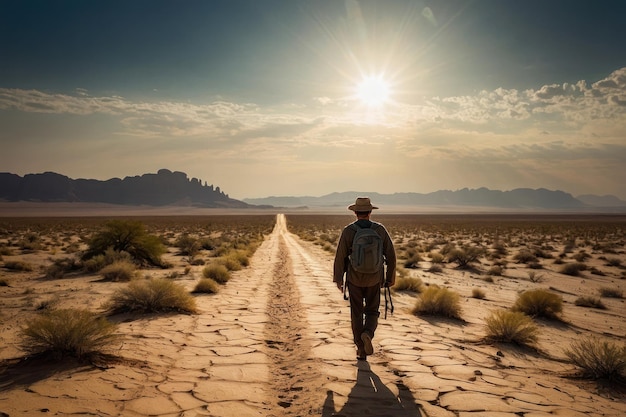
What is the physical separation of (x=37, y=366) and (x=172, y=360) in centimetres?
147

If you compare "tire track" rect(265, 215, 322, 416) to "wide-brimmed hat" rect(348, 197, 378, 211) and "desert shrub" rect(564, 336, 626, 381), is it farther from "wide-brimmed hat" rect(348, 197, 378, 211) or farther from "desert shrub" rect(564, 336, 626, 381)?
"desert shrub" rect(564, 336, 626, 381)

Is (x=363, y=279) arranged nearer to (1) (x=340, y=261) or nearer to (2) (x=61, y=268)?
(1) (x=340, y=261)

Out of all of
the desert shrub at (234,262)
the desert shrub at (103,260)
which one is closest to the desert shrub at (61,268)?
the desert shrub at (103,260)

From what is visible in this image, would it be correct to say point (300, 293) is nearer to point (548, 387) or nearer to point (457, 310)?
point (457, 310)

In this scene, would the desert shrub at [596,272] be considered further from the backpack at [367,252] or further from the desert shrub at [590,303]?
the backpack at [367,252]

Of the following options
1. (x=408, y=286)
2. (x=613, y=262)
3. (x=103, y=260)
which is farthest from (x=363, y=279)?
(x=613, y=262)

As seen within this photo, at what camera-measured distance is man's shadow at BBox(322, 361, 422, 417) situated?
3.73 meters

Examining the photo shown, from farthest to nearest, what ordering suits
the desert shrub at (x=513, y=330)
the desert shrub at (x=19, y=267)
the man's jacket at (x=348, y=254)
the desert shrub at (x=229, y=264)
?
the desert shrub at (x=229, y=264)
the desert shrub at (x=19, y=267)
the desert shrub at (x=513, y=330)
the man's jacket at (x=348, y=254)

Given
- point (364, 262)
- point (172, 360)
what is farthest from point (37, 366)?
point (364, 262)

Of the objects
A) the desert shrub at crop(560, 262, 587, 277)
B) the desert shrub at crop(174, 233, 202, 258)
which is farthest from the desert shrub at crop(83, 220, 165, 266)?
the desert shrub at crop(560, 262, 587, 277)

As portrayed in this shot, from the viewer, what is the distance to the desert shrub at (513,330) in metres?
6.41

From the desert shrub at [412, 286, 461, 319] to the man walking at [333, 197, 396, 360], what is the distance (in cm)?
363

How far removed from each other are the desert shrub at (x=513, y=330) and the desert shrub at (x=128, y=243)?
13316mm

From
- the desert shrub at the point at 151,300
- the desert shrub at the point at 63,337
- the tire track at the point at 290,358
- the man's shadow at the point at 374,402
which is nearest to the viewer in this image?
the man's shadow at the point at 374,402
